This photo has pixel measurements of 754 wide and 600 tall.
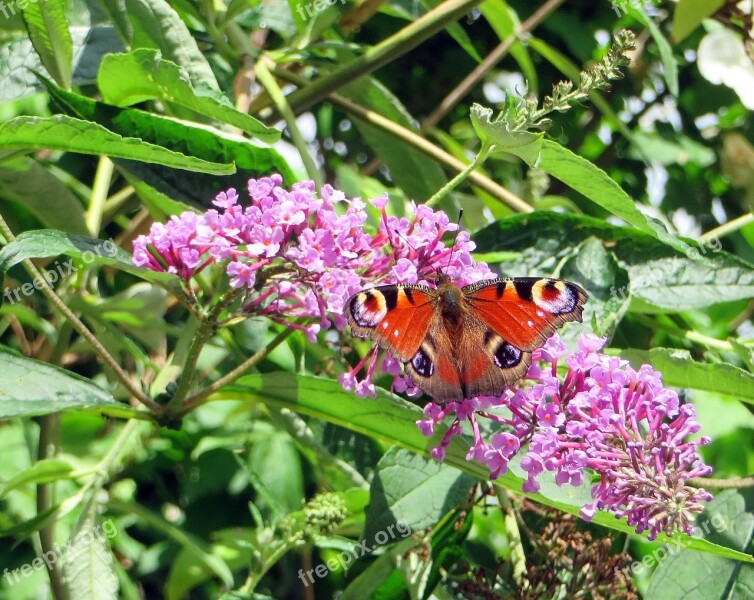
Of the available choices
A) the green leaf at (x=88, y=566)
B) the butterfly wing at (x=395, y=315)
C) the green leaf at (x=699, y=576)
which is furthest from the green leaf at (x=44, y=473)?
the green leaf at (x=699, y=576)

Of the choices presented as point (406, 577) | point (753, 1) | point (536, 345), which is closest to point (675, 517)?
point (536, 345)

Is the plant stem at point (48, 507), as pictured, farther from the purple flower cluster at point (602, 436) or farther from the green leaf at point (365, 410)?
the purple flower cluster at point (602, 436)

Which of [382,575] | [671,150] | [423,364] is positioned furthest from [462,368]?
[671,150]

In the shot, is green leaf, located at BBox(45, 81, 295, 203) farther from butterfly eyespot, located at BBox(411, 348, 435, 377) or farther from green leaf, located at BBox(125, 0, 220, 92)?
butterfly eyespot, located at BBox(411, 348, 435, 377)

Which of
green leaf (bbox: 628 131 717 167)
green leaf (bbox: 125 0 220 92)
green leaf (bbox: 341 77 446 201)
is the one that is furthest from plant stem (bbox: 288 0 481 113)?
green leaf (bbox: 628 131 717 167)

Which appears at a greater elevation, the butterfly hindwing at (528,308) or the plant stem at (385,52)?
the plant stem at (385,52)
